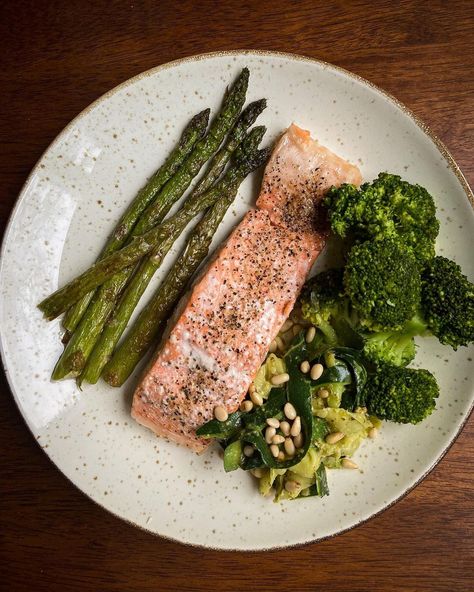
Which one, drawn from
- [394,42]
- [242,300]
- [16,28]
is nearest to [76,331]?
[242,300]

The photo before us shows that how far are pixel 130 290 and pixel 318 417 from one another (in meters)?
1.79

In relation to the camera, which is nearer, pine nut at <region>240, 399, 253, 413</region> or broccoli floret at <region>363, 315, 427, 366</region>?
broccoli floret at <region>363, 315, 427, 366</region>

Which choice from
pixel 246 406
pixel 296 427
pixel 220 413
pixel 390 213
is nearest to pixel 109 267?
pixel 220 413

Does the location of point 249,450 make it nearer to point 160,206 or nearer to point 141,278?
point 141,278

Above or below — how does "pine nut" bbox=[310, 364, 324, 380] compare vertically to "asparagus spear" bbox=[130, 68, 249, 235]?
below

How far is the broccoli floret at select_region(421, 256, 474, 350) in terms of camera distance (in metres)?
3.75

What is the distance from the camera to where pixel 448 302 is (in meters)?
3.76

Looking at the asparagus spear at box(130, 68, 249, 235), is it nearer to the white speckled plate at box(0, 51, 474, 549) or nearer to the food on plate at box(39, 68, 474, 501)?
the food on plate at box(39, 68, 474, 501)

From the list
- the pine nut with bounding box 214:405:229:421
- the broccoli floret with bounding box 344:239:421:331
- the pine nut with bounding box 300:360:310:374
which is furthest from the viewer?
the pine nut with bounding box 300:360:310:374

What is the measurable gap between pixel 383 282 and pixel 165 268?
1755 millimetres

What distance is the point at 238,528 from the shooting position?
4.21m

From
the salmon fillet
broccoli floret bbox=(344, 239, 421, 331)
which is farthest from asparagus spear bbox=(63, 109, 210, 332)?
broccoli floret bbox=(344, 239, 421, 331)

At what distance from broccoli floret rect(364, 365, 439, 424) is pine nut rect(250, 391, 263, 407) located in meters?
0.85

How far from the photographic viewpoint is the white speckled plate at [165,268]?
4113mm
